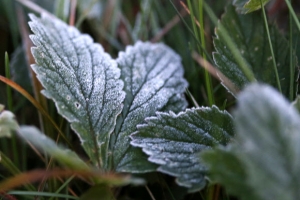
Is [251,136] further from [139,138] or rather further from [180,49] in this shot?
[180,49]

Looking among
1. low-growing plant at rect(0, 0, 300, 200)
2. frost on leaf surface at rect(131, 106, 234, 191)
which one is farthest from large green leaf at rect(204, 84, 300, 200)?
frost on leaf surface at rect(131, 106, 234, 191)

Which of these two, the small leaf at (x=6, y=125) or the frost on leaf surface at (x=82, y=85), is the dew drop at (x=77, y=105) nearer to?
the frost on leaf surface at (x=82, y=85)

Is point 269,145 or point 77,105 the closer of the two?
point 269,145

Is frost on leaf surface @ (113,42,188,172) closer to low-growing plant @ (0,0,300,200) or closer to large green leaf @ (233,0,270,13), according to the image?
low-growing plant @ (0,0,300,200)

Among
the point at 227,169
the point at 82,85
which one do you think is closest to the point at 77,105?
the point at 82,85

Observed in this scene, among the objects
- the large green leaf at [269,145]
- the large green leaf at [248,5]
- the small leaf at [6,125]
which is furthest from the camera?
the large green leaf at [248,5]

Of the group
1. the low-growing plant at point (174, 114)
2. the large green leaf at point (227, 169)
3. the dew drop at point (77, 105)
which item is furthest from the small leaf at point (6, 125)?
the large green leaf at point (227, 169)

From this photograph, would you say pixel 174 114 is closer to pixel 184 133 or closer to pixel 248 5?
pixel 184 133
